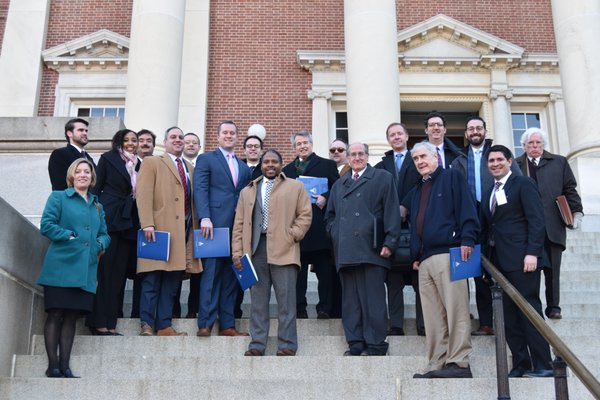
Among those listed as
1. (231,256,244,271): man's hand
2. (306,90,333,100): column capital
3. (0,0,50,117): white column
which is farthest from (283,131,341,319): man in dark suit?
(0,0,50,117): white column

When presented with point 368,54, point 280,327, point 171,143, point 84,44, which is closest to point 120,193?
point 171,143

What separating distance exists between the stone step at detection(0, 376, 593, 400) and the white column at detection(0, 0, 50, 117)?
35.7 feet

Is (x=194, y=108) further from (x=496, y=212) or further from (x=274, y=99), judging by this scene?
(x=496, y=212)

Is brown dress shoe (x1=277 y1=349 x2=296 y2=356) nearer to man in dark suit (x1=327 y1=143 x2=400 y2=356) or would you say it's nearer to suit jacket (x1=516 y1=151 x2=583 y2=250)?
man in dark suit (x1=327 y1=143 x2=400 y2=356)

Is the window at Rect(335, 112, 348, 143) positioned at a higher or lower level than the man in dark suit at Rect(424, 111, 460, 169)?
higher

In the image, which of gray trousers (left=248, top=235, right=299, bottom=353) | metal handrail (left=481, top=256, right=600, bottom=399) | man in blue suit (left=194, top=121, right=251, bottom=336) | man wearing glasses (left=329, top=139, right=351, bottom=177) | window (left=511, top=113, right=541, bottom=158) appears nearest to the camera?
metal handrail (left=481, top=256, right=600, bottom=399)

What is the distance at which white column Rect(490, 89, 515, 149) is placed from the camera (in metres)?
15.4

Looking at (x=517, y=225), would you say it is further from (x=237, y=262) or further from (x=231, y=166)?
(x=231, y=166)

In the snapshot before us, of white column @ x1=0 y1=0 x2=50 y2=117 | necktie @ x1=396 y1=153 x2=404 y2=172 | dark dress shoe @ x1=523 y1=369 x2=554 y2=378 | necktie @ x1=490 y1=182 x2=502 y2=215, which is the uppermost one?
white column @ x1=0 y1=0 x2=50 y2=117

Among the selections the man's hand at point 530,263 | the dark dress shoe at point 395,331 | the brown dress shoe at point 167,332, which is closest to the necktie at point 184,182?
the brown dress shoe at point 167,332

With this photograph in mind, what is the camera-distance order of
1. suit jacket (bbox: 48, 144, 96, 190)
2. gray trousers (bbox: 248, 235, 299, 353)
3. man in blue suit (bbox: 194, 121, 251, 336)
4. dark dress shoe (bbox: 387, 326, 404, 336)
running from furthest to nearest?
suit jacket (bbox: 48, 144, 96, 190)
dark dress shoe (bbox: 387, 326, 404, 336)
man in blue suit (bbox: 194, 121, 251, 336)
gray trousers (bbox: 248, 235, 299, 353)

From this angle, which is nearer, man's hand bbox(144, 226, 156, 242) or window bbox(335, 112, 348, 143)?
man's hand bbox(144, 226, 156, 242)

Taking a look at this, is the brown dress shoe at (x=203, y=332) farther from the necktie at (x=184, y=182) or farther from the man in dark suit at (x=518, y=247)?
the man in dark suit at (x=518, y=247)

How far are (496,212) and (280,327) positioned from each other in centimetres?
195
